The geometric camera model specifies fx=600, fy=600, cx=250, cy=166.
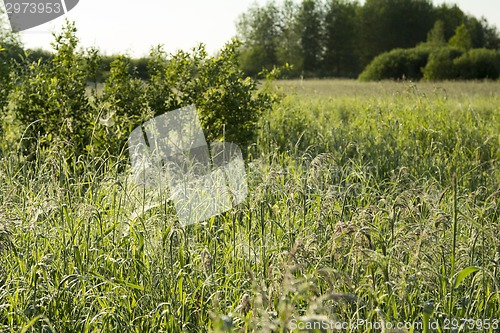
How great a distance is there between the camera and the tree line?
45.4 m

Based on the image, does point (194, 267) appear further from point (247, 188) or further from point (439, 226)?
point (247, 188)

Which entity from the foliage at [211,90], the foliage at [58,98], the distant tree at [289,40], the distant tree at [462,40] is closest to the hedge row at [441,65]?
the distant tree at [462,40]

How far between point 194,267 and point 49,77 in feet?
11.6

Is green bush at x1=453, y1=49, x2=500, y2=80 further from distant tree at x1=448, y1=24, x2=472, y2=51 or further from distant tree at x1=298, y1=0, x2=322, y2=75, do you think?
distant tree at x1=298, y1=0, x2=322, y2=75

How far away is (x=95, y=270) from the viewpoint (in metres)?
2.78

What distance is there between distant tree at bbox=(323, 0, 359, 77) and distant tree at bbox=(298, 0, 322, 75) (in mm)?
670

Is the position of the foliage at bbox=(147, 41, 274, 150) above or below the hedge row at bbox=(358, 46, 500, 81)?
above

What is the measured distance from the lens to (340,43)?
46.8m

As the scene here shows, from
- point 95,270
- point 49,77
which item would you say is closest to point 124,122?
point 49,77

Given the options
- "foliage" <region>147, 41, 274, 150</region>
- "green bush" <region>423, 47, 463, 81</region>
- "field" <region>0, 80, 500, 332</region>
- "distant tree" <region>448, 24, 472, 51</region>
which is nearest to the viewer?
"field" <region>0, 80, 500, 332</region>

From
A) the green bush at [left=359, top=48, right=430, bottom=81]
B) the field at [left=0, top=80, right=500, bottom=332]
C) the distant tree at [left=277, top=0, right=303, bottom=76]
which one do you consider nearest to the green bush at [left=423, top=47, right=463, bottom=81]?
the green bush at [left=359, top=48, right=430, bottom=81]

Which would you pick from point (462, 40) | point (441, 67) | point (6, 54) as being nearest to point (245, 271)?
point (6, 54)

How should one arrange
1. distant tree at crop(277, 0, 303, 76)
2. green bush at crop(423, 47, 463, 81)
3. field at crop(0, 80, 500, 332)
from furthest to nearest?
distant tree at crop(277, 0, 303, 76)
green bush at crop(423, 47, 463, 81)
field at crop(0, 80, 500, 332)

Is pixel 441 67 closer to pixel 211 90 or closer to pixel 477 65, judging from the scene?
pixel 477 65
